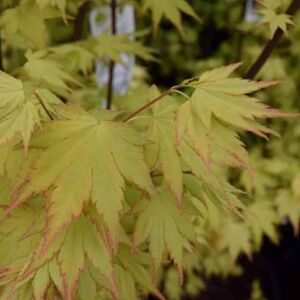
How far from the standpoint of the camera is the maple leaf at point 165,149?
746mm

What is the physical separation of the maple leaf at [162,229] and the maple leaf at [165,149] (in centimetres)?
8

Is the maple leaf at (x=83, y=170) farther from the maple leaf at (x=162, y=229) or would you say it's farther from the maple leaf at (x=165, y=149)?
the maple leaf at (x=162, y=229)

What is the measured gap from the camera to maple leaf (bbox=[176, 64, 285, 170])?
0.72m

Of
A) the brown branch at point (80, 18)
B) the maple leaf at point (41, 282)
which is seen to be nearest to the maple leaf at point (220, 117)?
the maple leaf at point (41, 282)

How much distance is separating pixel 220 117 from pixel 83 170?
0.63 feet

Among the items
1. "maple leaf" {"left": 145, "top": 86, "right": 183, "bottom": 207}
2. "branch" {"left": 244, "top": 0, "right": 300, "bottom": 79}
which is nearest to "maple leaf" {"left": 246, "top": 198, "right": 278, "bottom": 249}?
"branch" {"left": 244, "top": 0, "right": 300, "bottom": 79}

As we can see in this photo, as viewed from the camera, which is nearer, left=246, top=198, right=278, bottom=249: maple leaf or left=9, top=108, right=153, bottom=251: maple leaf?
left=9, top=108, right=153, bottom=251: maple leaf

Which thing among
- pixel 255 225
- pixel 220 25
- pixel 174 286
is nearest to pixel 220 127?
pixel 255 225

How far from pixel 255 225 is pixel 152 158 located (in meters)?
1.03

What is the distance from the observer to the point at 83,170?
686 mm

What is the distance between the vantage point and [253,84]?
751 millimetres

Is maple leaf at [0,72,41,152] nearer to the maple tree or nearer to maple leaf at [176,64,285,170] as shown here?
the maple tree

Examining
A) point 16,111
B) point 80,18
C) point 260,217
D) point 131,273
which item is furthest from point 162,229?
point 260,217

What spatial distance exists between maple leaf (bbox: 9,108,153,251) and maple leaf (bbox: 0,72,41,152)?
2cm
